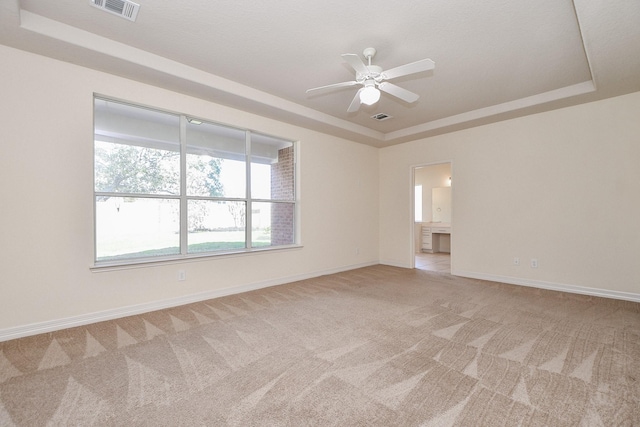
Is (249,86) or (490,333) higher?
(249,86)

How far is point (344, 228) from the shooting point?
5.53 m

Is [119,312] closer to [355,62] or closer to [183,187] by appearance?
[183,187]

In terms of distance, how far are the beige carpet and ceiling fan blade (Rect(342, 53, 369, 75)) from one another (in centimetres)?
238

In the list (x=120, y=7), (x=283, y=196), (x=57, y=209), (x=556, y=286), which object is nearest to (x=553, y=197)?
(x=556, y=286)

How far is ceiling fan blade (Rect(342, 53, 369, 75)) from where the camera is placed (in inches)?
87.2

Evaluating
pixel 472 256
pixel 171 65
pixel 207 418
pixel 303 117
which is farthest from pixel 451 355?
pixel 171 65

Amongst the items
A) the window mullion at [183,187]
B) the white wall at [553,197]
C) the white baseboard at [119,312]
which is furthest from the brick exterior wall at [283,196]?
the white wall at [553,197]

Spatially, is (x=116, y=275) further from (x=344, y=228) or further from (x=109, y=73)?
(x=344, y=228)

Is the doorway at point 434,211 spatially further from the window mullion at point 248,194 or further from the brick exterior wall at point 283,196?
the window mullion at point 248,194

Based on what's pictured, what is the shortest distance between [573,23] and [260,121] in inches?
143

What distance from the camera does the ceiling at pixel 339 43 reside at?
7.36 feet

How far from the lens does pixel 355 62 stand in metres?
2.32

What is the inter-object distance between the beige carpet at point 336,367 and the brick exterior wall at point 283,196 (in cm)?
148

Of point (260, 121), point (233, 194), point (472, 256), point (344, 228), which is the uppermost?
point (260, 121)
